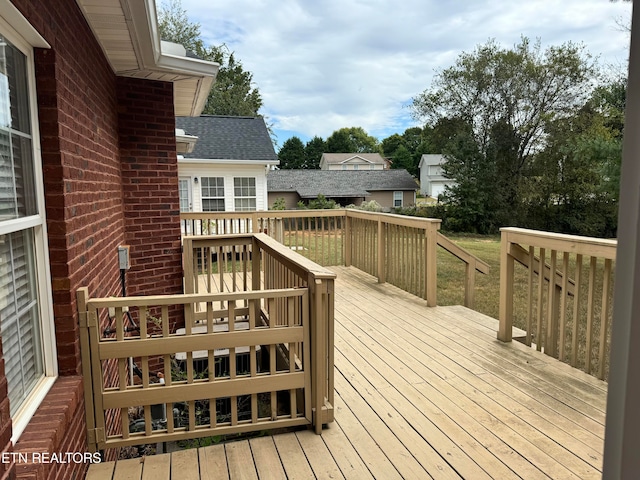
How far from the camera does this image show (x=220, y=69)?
22.8m

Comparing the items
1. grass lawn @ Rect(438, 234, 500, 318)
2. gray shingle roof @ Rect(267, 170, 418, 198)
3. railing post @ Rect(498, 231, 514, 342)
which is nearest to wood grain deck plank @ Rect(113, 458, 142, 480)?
railing post @ Rect(498, 231, 514, 342)

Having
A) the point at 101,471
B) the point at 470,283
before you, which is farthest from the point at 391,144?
the point at 101,471

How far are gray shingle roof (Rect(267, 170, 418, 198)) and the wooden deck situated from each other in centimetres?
2254

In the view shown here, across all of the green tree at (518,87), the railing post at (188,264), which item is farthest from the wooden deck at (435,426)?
the green tree at (518,87)

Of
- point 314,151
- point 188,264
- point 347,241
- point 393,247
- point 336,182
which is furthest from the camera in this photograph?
point 314,151

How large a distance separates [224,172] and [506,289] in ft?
31.9

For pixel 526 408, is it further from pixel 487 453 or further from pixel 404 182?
pixel 404 182

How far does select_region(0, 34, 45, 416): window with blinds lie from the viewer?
5.75 feet

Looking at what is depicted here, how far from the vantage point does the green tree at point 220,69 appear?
22031mm

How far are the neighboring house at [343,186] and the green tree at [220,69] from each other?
4550mm

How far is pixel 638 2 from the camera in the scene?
0.47 metres

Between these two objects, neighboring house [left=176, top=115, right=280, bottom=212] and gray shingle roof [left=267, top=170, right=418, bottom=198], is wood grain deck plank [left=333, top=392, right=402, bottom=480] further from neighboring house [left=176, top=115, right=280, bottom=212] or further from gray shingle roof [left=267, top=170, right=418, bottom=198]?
gray shingle roof [left=267, top=170, right=418, bottom=198]

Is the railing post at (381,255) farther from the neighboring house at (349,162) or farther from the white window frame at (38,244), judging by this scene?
the neighboring house at (349,162)

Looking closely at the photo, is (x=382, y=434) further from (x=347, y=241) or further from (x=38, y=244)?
(x=347, y=241)
